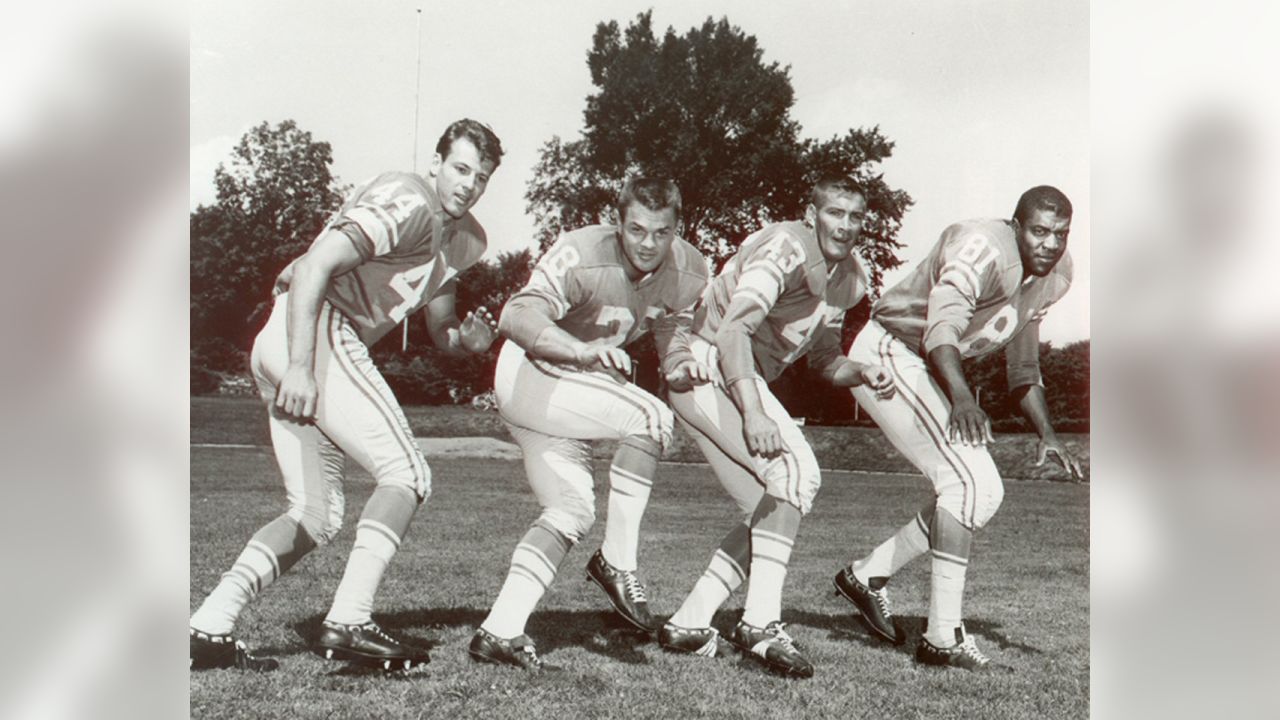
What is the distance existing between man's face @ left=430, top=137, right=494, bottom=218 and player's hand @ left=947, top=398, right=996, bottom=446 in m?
1.82

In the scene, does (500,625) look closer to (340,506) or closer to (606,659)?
(606,659)

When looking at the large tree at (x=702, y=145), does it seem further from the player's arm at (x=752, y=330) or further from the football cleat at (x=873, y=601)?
the football cleat at (x=873, y=601)

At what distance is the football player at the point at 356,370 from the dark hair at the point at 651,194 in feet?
1.58

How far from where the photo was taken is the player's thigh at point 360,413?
3854 mm

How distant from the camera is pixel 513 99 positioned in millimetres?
3986

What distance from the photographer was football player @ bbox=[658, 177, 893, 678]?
3914 mm

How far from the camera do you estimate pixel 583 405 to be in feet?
12.7

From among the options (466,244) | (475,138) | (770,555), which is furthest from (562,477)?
(475,138)

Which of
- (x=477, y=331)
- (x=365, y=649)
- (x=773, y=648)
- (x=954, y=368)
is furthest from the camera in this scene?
(x=954, y=368)

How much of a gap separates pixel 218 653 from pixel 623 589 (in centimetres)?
135

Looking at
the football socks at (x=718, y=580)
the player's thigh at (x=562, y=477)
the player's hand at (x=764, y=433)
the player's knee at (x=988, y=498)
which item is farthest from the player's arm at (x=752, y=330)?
the player's knee at (x=988, y=498)

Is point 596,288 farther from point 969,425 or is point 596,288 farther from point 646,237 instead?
point 969,425

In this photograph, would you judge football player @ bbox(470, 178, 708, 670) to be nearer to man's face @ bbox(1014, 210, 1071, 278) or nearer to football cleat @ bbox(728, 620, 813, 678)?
football cleat @ bbox(728, 620, 813, 678)
